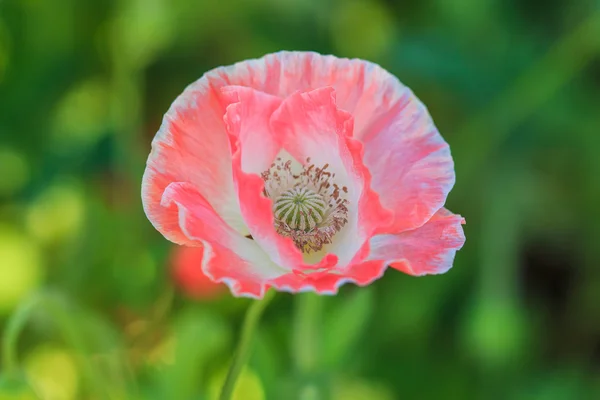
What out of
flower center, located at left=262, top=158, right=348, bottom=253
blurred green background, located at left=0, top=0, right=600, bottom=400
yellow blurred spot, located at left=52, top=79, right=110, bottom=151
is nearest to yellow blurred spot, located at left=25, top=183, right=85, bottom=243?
blurred green background, located at left=0, top=0, right=600, bottom=400

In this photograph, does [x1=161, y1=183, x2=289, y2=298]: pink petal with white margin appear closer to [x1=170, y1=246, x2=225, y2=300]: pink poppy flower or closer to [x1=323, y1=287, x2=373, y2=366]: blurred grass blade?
[x1=323, y1=287, x2=373, y2=366]: blurred grass blade

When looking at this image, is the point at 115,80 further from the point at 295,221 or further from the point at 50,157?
the point at 295,221

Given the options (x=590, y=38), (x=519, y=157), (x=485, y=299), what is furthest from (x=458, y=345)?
(x=590, y=38)

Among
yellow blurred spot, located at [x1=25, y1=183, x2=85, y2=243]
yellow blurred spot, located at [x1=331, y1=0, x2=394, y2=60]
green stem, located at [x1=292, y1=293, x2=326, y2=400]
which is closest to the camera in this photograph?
green stem, located at [x1=292, y1=293, x2=326, y2=400]

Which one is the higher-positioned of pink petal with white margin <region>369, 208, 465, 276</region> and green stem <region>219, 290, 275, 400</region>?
pink petal with white margin <region>369, 208, 465, 276</region>

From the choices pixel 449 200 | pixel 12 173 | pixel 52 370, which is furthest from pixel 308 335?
pixel 12 173

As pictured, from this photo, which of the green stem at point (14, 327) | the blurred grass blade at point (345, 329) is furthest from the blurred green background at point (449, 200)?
the green stem at point (14, 327)
